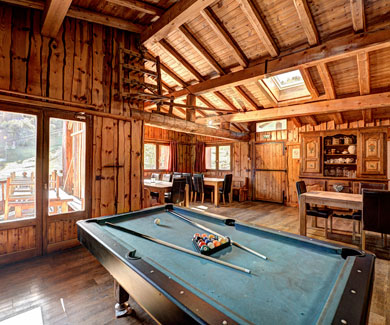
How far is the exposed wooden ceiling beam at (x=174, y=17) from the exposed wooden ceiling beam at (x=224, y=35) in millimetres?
515

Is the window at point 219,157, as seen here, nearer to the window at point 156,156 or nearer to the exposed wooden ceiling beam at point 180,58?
the window at point 156,156

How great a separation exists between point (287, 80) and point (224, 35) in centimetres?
277

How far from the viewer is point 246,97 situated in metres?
5.69

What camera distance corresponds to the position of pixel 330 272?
1.15 metres

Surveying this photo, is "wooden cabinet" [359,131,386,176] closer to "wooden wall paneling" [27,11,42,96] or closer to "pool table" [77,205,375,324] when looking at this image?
"pool table" [77,205,375,324]

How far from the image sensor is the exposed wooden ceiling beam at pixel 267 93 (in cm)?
492

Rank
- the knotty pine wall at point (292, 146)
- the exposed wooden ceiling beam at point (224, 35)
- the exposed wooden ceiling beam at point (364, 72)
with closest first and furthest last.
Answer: the exposed wooden ceiling beam at point (224, 35) < the exposed wooden ceiling beam at point (364, 72) < the knotty pine wall at point (292, 146)

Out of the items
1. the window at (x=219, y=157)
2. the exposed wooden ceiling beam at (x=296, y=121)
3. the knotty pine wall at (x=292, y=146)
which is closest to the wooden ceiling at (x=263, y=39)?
the exposed wooden ceiling beam at (x=296, y=121)

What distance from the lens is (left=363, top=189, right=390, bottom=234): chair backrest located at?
2854mm

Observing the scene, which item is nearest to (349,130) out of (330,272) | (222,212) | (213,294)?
(222,212)

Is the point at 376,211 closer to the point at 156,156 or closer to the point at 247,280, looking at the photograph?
the point at 247,280

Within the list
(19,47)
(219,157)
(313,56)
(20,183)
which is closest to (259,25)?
(313,56)

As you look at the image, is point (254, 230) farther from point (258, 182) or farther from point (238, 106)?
point (258, 182)

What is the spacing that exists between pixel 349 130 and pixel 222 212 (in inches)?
160
